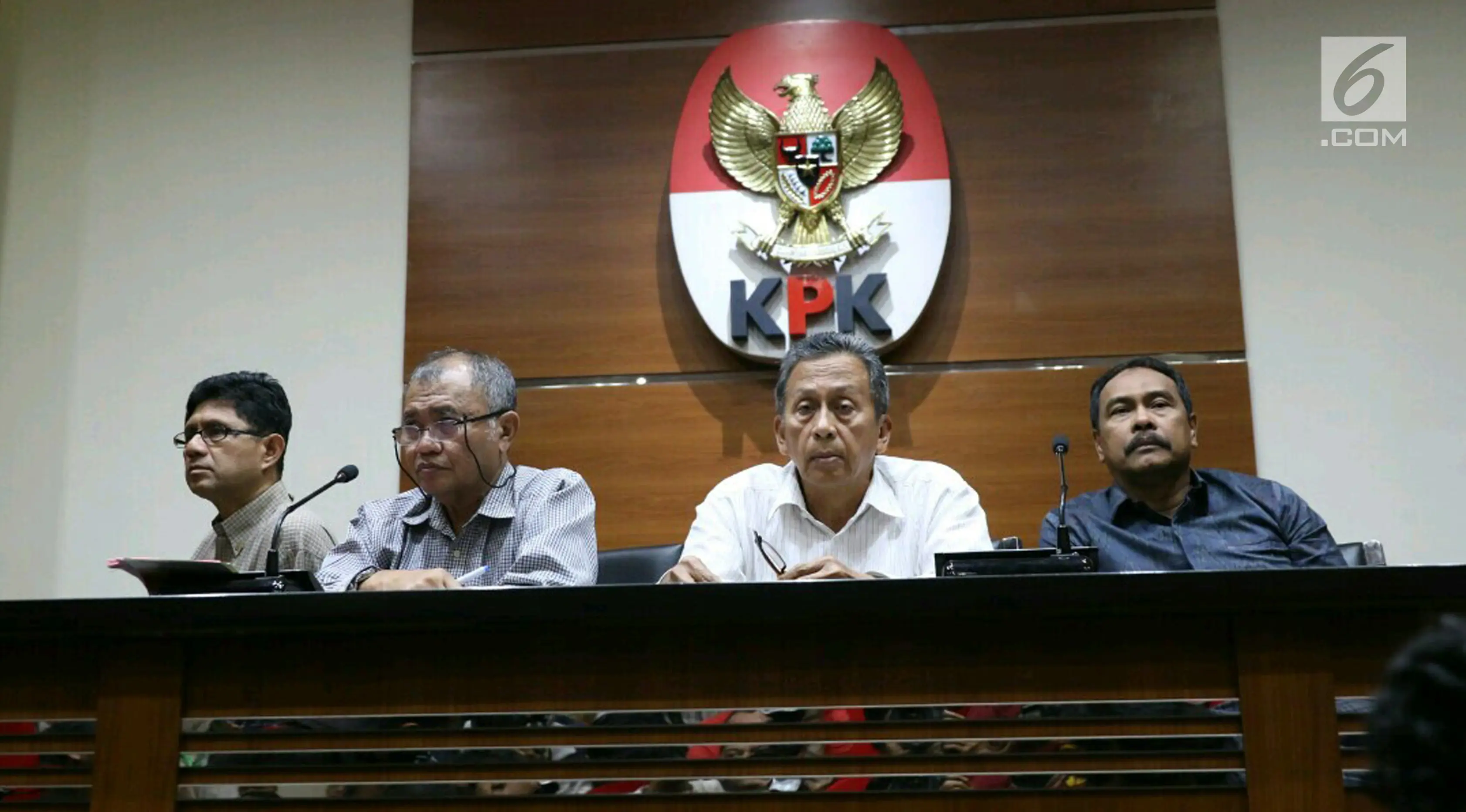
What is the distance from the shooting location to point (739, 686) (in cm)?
140

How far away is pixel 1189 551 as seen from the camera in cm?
253

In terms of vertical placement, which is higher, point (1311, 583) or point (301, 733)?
point (1311, 583)

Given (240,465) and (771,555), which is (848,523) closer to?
(771,555)

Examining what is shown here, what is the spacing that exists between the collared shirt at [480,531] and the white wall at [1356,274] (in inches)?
70.7

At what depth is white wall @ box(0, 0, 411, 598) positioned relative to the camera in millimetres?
3373

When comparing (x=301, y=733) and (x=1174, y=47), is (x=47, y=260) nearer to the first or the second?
(x=301, y=733)

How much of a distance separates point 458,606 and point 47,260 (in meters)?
2.78

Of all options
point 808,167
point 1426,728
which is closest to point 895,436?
point 808,167

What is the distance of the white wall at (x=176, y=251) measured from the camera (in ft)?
11.1

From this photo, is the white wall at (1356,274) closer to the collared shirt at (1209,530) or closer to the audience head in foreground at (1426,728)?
the collared shirt at (1209,530)

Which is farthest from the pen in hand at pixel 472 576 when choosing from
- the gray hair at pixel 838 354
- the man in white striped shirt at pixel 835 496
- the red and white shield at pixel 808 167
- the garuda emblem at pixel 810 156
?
the red and white shield at pixel 808 167

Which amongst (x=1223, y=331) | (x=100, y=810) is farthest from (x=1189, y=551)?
(x=100, y=810)

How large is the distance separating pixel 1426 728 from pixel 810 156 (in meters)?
2.86

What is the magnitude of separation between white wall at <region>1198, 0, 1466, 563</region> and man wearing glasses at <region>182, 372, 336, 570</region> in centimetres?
240
